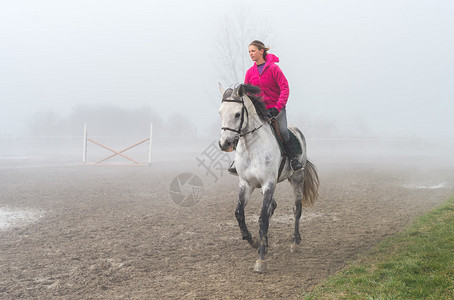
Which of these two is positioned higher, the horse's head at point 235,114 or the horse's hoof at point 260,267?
the horse's head at point 235,114

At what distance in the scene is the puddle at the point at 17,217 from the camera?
25.5ft

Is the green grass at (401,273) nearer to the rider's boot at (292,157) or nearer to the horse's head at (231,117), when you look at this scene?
the rider's boot at (292,157)

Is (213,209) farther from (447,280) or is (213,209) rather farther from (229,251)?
(447,280)

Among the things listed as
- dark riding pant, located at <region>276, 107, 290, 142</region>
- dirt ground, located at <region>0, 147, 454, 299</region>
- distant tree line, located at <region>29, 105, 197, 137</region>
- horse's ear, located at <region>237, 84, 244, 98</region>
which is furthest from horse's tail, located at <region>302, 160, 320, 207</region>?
distant tree line, located at <region>29, 105, 197, 137</region>

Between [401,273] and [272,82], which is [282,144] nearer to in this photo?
[272,82]

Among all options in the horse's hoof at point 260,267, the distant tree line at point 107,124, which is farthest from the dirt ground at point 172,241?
the distant tree line at point 107,124

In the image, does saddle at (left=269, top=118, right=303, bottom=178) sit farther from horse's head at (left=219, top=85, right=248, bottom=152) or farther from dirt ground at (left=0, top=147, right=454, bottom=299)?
dirt ground at (left=0, top=147, right=454, bottom=299)

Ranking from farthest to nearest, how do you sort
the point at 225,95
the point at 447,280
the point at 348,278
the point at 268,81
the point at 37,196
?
the point at 37,196
the point at 268,81
the point at 225,95
the point at 348,278
the point at 447,280

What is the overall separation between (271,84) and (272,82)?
0.13 feet

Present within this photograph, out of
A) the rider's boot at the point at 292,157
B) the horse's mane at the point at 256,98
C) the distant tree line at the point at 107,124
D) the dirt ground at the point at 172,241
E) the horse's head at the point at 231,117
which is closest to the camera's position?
the dirt ground at the point at 172,241

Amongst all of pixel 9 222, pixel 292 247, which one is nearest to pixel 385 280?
pixel 292 247

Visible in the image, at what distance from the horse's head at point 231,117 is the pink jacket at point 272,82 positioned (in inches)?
32.2

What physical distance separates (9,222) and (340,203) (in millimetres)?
8803

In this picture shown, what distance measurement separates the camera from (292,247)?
5.90 m
